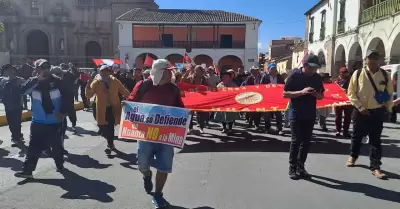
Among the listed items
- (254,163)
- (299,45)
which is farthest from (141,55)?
(254,163)

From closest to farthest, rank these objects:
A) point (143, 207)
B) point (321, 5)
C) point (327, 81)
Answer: point (143, 207)
point (327, 81)
point (321, 5)

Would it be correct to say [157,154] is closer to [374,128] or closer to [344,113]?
[374,128]

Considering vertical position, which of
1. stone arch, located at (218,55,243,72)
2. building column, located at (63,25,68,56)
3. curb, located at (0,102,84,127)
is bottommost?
curb, located at (0,102,84,127)

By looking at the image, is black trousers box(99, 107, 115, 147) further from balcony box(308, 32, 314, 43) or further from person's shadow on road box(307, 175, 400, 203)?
balcony box(308, 32, 314, 43)

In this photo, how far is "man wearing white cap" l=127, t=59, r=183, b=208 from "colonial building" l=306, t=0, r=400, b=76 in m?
13.2

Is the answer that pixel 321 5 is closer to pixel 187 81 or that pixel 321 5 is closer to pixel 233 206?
pixel 187 81

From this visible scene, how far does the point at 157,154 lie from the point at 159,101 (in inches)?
25.6

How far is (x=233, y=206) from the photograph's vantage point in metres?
4.34

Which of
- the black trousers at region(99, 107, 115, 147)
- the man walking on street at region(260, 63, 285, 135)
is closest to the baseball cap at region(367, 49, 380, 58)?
the man walking on street at region(260, 63, 285, 135)

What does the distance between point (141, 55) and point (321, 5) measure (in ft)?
69.3

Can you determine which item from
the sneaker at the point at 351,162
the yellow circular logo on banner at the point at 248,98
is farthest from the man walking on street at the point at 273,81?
the sneaker at the point at 351,162

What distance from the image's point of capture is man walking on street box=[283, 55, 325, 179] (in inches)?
204

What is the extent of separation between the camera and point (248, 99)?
8289mm

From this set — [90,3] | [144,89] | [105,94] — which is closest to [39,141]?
[105,94]
